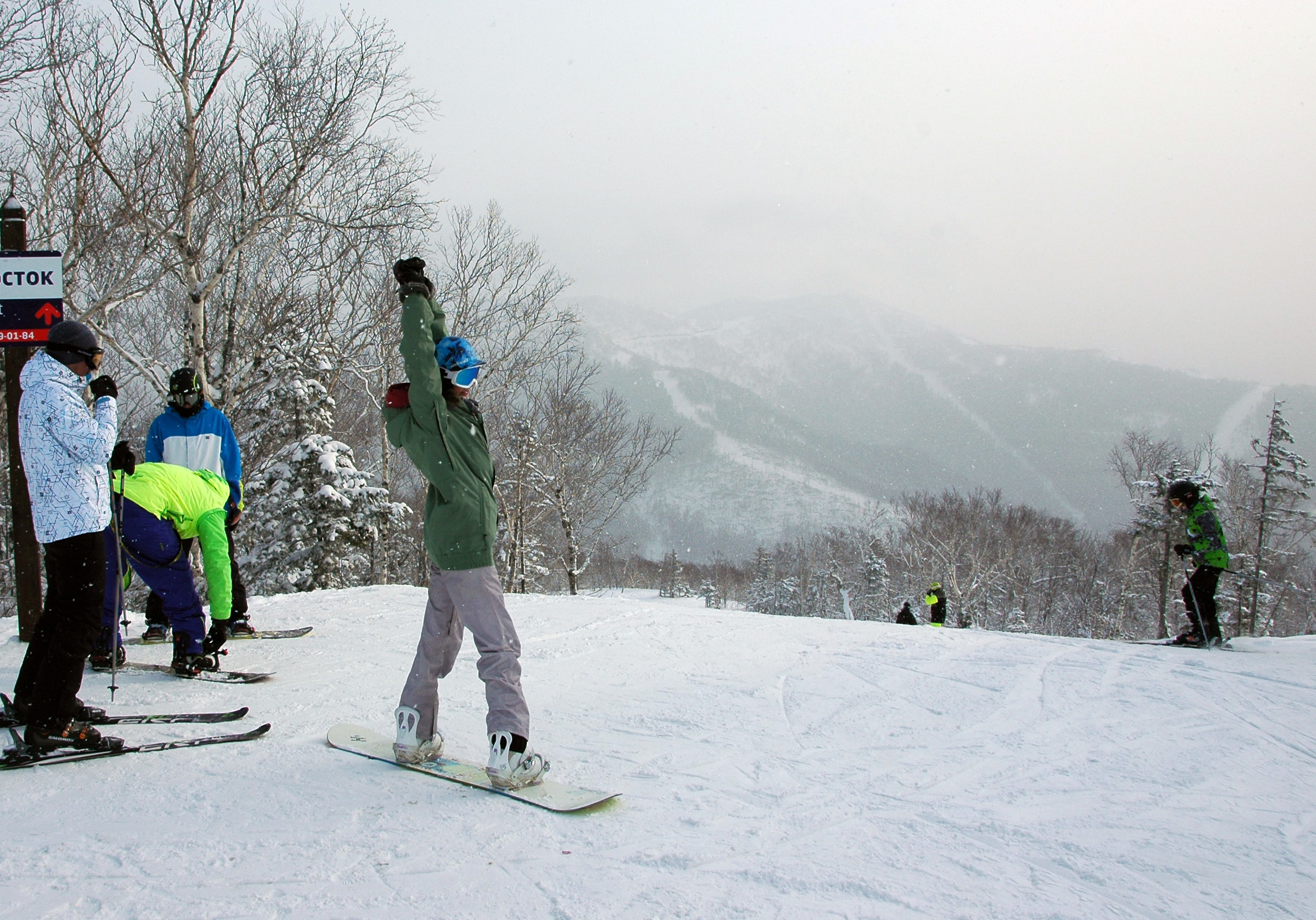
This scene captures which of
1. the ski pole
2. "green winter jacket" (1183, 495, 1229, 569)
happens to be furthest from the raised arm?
"green winter jacket" (1183, 495, 1229, 569)

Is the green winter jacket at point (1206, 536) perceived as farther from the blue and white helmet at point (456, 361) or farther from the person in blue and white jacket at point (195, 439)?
the person in blue and white jacket at point (195, 439)

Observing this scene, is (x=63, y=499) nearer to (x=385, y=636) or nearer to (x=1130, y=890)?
(x=385, y=636)

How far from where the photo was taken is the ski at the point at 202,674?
4.59 metres

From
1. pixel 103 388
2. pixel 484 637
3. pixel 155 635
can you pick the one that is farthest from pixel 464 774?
pixel 155 635

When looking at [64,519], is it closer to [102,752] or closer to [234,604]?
[102,752]

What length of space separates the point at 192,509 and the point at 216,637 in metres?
0.83

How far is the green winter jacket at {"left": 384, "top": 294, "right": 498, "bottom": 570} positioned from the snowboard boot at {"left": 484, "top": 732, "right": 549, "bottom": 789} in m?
0.66

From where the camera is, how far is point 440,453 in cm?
293

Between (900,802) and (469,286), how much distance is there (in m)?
18.8

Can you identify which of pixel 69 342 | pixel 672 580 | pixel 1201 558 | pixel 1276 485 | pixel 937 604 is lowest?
pixel 672 580

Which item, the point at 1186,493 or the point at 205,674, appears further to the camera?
the point at 1186,493

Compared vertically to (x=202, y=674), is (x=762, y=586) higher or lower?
lower

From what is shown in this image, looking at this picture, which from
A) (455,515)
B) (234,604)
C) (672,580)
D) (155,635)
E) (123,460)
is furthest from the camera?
(672,580)

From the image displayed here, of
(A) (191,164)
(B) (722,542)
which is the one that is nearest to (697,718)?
(A) (191,164)
